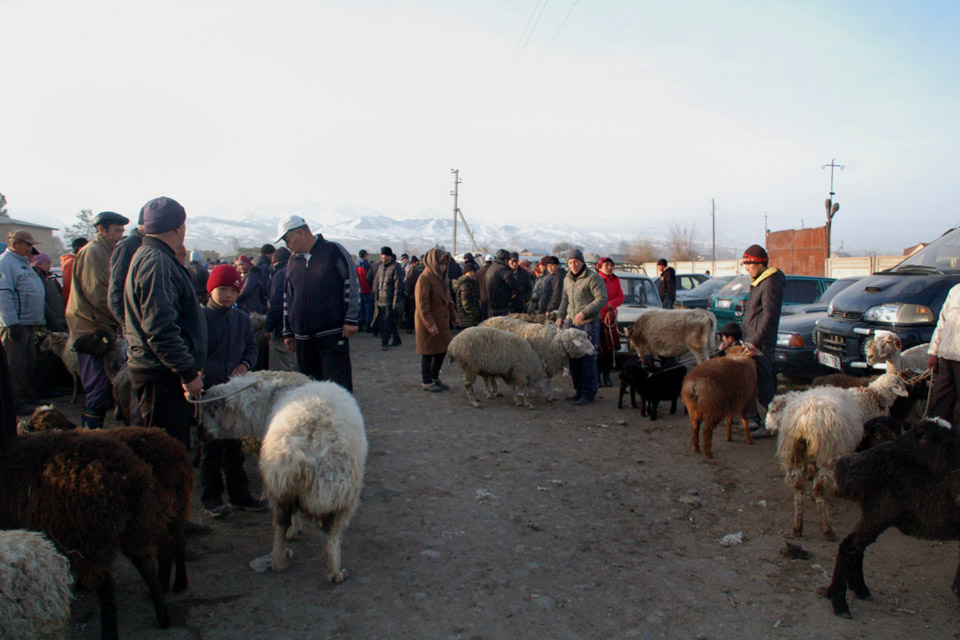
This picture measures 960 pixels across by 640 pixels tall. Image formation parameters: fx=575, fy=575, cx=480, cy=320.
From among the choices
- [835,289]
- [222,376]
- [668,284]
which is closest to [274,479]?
[222,376]

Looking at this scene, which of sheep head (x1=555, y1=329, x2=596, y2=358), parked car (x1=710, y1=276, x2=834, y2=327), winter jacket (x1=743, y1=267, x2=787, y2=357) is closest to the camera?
winter jacket (x1=743, y1=267, x2=787, y2=357)

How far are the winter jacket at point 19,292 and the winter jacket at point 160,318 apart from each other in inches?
177

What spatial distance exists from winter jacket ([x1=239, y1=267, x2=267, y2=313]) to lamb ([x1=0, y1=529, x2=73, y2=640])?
268 inches

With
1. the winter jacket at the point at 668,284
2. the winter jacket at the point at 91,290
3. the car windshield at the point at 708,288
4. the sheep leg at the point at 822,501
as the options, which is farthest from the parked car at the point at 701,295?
the winter jacket at the point at 91,290

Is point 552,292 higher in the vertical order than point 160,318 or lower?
lower

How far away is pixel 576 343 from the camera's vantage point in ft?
27.6

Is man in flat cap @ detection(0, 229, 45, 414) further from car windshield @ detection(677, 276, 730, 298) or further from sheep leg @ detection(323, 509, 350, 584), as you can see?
car windshield @ detection(677, 276, 730, 298)

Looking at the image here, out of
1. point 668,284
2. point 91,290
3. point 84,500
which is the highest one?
point 91,290

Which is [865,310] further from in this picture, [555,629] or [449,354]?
[555,629]

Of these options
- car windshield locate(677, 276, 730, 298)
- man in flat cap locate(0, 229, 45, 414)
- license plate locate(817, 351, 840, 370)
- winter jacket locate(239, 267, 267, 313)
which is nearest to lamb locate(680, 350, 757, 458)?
license plate locate(817, 351, 840, 370)

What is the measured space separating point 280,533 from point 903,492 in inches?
146

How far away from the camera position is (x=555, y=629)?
3.15 meters

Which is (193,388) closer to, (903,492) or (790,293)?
(903,492)

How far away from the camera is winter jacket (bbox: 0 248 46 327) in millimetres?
6938
